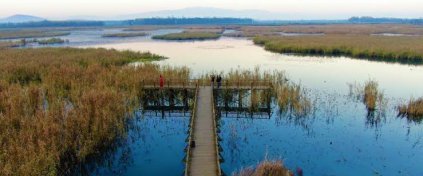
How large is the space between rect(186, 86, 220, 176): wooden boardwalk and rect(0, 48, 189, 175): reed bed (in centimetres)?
502

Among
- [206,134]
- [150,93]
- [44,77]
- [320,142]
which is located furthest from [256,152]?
[44,77]

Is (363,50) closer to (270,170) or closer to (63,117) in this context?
(270,170)

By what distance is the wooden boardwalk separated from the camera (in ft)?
52.9

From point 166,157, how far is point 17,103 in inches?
411

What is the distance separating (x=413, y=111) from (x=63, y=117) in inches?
949

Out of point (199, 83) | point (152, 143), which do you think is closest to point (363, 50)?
point (199, 83)

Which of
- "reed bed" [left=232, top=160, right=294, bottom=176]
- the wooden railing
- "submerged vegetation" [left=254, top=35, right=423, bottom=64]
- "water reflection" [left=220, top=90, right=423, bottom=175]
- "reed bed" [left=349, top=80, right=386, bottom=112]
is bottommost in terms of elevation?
"water reflection" [left=220, top=90, right=423, bottom=175]

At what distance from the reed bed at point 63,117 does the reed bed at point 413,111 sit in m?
19.0

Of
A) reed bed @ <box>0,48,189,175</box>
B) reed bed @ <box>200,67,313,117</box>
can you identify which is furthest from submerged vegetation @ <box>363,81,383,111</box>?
reed bed @ <box>0,48,189,175</box>

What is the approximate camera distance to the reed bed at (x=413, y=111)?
26.2 m

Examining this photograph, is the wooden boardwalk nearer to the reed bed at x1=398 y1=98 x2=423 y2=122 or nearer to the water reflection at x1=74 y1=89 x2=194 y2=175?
the water reflection at x1=74 y1=89 x2=194 y2=175

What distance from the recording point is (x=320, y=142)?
2211cm

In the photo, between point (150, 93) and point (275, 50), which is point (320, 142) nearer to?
point (150, 93)

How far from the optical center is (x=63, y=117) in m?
20.7
